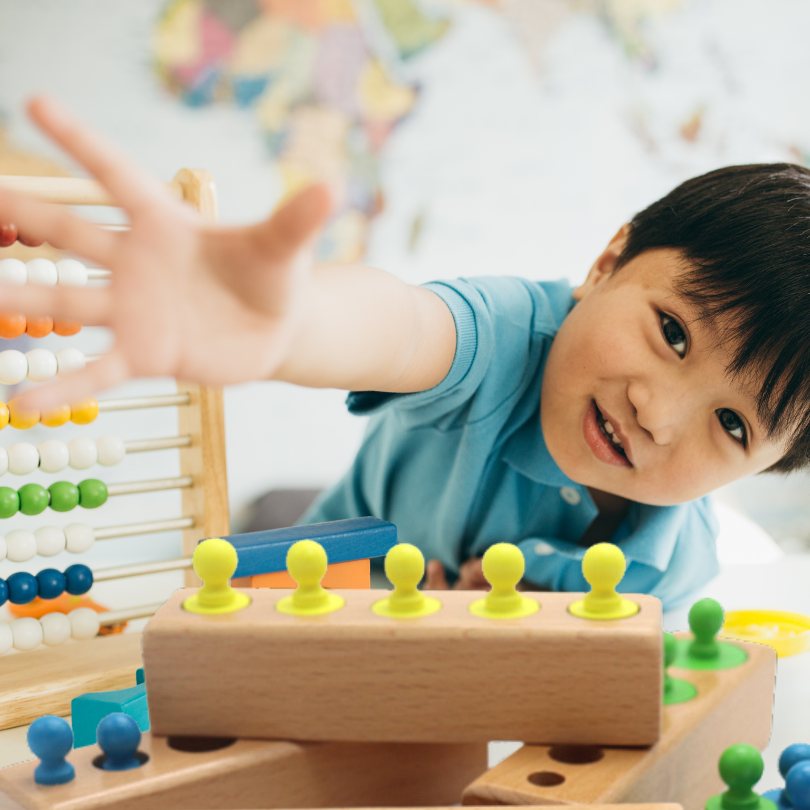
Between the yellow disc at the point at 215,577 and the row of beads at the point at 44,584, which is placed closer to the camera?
the yellow disc at the point at 215,577

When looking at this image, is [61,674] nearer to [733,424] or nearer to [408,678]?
[408,678]

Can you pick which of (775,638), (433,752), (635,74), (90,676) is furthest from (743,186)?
(635,74)

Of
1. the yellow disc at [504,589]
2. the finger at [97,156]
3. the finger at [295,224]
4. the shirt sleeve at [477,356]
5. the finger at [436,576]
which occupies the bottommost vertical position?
the finger at [436,576]

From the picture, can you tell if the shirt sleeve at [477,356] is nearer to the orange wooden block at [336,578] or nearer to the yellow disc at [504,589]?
the orange wooden block at [336,578]

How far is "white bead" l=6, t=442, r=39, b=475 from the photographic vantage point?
85 cm

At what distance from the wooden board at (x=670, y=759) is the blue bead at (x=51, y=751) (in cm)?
16

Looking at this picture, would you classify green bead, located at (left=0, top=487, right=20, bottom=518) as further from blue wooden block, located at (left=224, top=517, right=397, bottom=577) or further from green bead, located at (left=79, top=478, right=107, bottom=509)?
blue wooden block, located at (left=224, top=517, right=397, bottom=577)

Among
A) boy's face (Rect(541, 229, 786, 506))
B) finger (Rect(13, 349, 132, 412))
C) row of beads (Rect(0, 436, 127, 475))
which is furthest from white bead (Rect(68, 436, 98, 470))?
finger (Rect(13, 349, 132, 412))

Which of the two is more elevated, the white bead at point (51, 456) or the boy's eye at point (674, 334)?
the boy's eye at point (674, 334)

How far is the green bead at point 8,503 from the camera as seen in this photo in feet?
2.60

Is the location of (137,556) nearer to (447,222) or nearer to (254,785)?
(447,222)

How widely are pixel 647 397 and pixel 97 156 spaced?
50cm

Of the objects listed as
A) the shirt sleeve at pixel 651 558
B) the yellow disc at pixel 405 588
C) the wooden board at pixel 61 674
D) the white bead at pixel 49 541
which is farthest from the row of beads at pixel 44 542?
the yellow disc at pixel 405 588

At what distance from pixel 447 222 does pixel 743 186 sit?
1263mm
